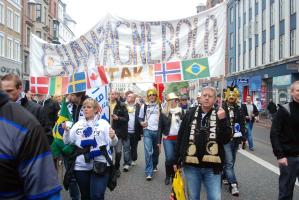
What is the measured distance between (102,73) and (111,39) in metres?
0.70

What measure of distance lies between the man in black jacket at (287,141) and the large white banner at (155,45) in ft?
5.86

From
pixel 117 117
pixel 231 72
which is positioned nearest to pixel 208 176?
pixel 117 117

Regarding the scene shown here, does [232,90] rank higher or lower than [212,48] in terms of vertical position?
lower

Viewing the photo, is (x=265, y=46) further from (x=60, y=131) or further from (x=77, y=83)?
(x=60, y=131)

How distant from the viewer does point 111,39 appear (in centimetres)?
673

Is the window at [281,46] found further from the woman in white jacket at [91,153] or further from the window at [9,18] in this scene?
the woman in white jacket at [91,153]

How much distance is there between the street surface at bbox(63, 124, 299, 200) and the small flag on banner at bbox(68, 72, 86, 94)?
5.86ft

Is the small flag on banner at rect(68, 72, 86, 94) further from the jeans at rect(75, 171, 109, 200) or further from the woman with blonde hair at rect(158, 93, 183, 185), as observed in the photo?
the woman with blonde hair at rect(158, 93, 183, 185)

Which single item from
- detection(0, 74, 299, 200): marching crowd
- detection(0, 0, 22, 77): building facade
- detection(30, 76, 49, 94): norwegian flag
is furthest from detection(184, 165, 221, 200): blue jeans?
detection(0, 0, 22, 77): building facade

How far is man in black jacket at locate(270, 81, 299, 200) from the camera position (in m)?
4.84

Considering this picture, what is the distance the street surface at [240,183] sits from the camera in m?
6.76

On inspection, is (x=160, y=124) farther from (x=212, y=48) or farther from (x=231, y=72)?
(x=231, y=72)

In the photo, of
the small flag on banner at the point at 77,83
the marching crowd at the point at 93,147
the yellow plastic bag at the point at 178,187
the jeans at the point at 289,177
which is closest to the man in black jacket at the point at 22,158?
the marching crowd at the point at 93,147

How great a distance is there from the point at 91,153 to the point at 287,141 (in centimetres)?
230
